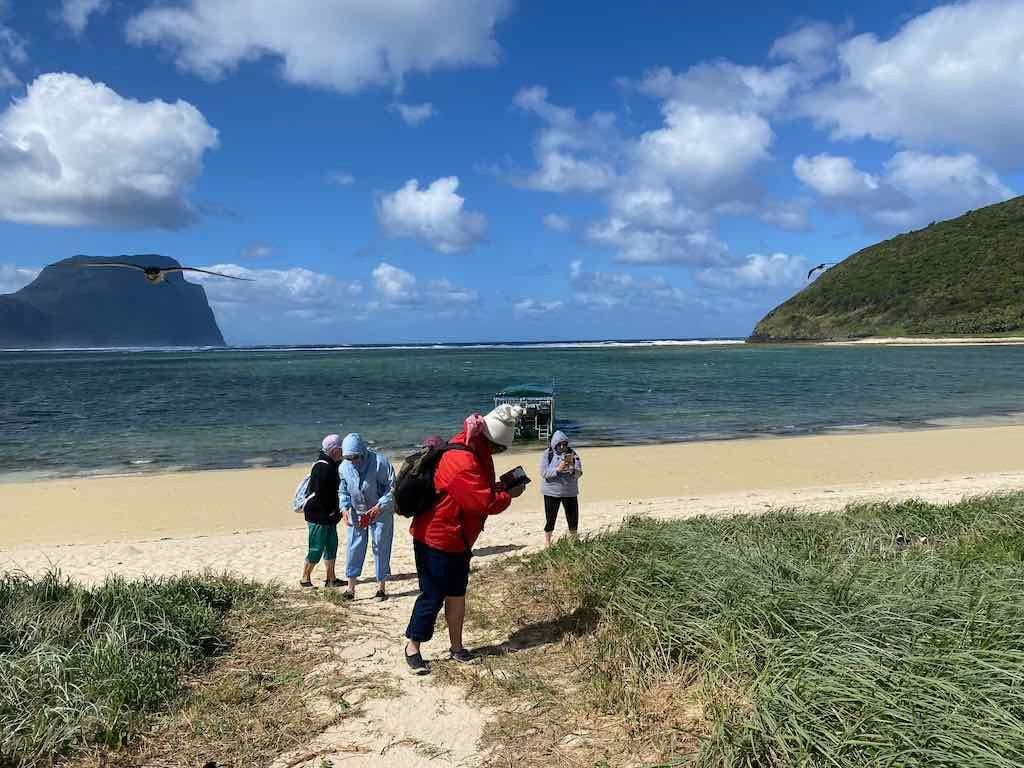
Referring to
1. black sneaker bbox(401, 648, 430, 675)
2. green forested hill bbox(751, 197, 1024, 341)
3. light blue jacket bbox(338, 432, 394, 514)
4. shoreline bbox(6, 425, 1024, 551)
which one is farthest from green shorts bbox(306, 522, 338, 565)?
green forested hill bbox(751, 197, 1024, 341)

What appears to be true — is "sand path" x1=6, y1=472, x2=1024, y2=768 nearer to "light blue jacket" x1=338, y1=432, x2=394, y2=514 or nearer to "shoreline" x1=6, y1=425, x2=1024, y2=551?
"shoreline" x1=6, y1=425, x2=1024, y2=551

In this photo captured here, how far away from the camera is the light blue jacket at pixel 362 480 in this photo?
6.04 m

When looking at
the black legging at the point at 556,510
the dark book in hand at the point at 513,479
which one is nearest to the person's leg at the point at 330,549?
the black legging at the point at 556,510

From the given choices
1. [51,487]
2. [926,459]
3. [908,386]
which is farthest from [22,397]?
[908,386]

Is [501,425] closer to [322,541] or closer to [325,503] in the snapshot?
[325,503]

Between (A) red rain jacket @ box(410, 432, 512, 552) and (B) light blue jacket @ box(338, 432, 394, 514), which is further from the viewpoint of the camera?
(B) light blue jacket @ box(338, 432, 394, 514)

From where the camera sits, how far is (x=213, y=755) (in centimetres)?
348

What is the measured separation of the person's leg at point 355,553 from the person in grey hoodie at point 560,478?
2429 millimetres

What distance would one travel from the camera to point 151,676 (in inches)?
159

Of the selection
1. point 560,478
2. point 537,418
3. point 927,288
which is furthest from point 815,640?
point 927,288

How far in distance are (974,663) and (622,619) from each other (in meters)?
1.97

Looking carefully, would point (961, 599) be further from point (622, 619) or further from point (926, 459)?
point (926, 459)

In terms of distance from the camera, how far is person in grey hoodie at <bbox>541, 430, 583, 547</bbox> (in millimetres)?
7641

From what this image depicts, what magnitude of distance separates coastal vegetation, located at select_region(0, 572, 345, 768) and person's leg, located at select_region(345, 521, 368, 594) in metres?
0.67
